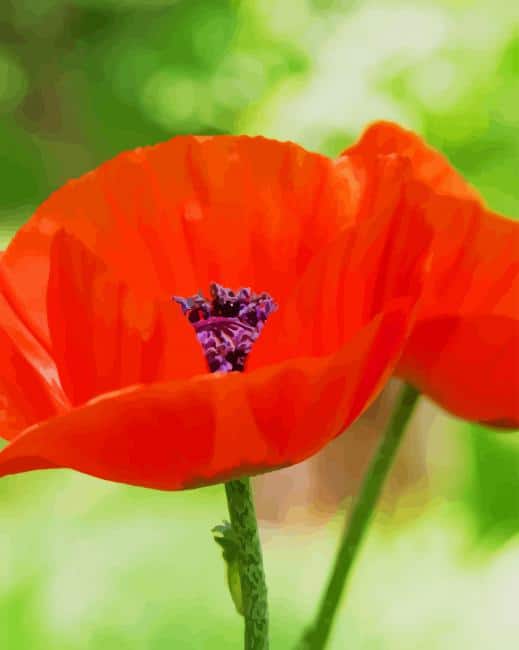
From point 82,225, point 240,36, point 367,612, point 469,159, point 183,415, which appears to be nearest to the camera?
point 183,415

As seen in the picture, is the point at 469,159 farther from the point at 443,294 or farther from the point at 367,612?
the point at 443,294

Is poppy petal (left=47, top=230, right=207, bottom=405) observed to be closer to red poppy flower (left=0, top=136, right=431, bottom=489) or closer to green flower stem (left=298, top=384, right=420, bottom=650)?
red poppy flower (left=0, top=136, right=431, bottom=489)

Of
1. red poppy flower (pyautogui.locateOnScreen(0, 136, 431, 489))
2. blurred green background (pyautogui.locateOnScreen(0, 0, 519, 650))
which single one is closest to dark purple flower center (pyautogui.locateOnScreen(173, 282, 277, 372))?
red poppy flower (pyautogui.locateOnScreen(0, 136, 431, 489))

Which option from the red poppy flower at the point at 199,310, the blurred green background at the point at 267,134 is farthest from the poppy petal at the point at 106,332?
the blurred green background at the point at 267,134

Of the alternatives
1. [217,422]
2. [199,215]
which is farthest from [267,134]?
[217,422]

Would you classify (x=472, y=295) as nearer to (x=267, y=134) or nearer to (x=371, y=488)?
(x=371, y=488)

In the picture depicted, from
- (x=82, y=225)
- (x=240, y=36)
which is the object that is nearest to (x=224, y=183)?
(x=82, y=225)
